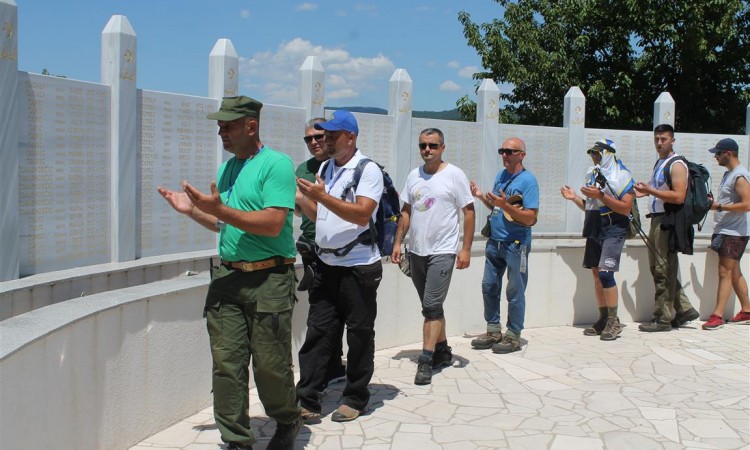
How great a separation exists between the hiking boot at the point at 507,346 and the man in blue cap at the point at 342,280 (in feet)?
6.54

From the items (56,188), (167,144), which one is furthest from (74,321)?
(167,144)

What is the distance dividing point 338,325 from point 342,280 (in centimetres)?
32

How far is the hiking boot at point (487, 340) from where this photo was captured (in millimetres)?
6535

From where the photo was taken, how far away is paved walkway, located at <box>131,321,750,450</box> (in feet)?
14.2

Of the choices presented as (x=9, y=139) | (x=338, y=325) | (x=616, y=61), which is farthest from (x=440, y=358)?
(x=616, y=61)

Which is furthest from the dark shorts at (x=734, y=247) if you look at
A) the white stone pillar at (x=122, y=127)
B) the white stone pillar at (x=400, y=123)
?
the white stone pillar at (x=122, y=127)

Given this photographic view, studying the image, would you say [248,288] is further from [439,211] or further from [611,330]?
[611,330]

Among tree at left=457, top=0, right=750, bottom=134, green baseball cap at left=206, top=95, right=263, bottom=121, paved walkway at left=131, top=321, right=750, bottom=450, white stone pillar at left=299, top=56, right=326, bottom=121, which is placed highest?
tree at left=457, top=0, right=750, bottom=134

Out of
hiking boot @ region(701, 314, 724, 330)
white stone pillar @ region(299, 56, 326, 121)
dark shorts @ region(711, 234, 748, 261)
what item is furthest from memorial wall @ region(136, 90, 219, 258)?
dark shorts @ region(711, 234, 748, 261)

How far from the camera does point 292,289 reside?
385 centimetres

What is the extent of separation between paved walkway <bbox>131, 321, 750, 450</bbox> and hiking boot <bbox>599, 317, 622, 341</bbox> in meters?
0.09

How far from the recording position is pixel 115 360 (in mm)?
3773

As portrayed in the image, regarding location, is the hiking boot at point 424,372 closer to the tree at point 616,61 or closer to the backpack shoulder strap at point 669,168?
the backpack shoulder strap at point 669,168

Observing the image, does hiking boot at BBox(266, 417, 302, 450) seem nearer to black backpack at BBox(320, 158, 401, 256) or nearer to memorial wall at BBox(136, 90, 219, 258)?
black backpack at BBox(320, 158, 401, 256)
